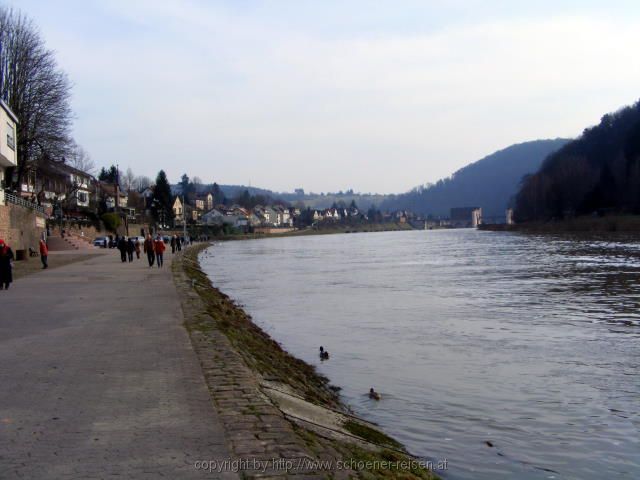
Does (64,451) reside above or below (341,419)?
above

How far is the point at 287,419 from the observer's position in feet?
21.4

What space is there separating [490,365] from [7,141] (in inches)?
1469

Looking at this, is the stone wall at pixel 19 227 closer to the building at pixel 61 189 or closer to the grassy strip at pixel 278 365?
the building at pixel 61 189

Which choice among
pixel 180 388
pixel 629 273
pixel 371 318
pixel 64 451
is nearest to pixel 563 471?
pixel 180 388

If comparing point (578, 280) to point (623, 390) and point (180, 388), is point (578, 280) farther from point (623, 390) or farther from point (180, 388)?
point (180, 388)

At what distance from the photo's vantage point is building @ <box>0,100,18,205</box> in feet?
126

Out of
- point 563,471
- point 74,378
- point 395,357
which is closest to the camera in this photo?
point 563,471

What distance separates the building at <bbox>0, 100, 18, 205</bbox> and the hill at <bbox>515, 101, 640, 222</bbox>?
292ft

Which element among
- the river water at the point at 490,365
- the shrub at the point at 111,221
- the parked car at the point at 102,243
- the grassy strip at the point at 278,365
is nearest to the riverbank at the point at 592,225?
the parked car at the point at 102,243

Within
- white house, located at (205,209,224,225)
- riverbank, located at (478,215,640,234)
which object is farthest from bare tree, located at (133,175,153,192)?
riverbank, located at (478,215,640,234)

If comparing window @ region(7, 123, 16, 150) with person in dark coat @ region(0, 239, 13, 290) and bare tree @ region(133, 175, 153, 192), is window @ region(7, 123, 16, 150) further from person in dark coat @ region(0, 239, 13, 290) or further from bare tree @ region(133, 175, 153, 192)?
bare tree @ region(133, 175, 153, 192)

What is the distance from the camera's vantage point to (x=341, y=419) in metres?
7.84

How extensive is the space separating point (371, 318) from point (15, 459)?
14.1 m

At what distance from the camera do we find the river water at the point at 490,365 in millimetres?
7852
